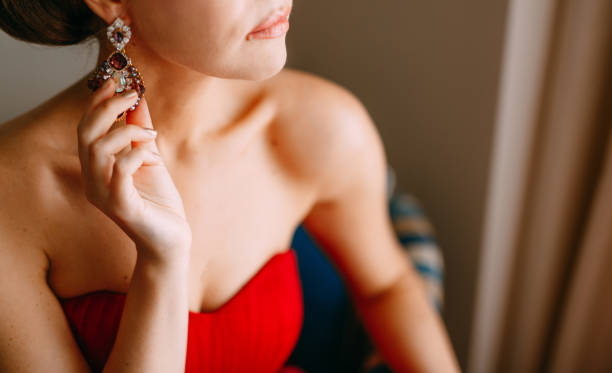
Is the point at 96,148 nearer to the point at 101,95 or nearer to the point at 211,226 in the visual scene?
the point at 101,95

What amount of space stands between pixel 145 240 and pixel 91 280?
0.18m

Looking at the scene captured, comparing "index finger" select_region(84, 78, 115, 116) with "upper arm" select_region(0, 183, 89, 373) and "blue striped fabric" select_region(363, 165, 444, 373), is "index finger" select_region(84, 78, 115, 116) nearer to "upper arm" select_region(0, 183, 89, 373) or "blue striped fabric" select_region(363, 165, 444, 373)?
"upper arm" select_region(0, 183, 89, 373)

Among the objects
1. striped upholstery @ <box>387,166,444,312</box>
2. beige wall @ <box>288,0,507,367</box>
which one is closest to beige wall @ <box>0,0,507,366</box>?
beige wall @ <box>288,0,507,367</box>

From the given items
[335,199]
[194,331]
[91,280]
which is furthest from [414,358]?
[91,280]

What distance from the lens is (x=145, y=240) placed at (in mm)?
681

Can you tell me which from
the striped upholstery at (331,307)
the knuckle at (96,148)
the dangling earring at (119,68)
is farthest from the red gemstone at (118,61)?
the striped upholstery at (331,307)

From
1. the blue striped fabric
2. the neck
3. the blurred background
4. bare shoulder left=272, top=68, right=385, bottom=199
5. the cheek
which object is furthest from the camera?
the blue striped fabric

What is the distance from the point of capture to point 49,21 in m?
0.68

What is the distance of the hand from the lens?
0.65 m

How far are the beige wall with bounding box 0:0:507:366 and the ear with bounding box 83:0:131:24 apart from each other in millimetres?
372

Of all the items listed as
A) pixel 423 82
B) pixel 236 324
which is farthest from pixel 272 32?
pixel 423 82

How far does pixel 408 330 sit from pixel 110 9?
80 centimetres

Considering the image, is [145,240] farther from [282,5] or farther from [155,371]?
[282,5]

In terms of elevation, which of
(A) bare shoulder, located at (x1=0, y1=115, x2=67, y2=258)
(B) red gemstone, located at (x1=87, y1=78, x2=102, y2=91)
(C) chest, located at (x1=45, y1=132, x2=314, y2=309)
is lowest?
(C) chest, located at (x1=45, y1=132, x2=314, y2=309)
